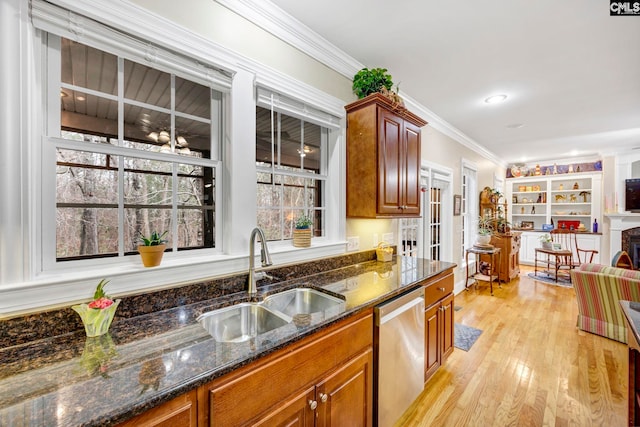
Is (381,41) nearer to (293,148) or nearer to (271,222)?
(293,148)

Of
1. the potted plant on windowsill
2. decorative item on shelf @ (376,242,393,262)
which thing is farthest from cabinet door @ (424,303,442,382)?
the potted plant on windowsill

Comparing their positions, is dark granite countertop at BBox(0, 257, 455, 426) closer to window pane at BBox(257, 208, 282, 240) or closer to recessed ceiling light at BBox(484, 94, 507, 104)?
window pane at BBox(257, 208, 282, 240)

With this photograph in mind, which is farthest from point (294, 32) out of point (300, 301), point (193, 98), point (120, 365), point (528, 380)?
point (528, 380)

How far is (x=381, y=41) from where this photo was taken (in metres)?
2.05

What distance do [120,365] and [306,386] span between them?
27.3 inches

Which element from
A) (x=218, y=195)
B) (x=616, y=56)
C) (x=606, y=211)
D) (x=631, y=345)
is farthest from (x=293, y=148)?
(x=606, y=211)

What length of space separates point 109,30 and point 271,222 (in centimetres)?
133

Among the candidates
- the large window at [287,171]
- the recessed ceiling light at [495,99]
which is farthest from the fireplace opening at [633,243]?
the large window at [287,171]

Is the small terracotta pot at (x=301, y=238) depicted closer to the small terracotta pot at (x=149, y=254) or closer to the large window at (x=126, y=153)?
the large window at (x=126, y=153)

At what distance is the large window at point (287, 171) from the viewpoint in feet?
6.30

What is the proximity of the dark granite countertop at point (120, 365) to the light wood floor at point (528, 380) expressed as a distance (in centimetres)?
137

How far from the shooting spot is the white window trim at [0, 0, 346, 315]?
100 cm

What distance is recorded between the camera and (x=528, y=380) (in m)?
2.15

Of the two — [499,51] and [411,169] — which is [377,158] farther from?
[499,51]
